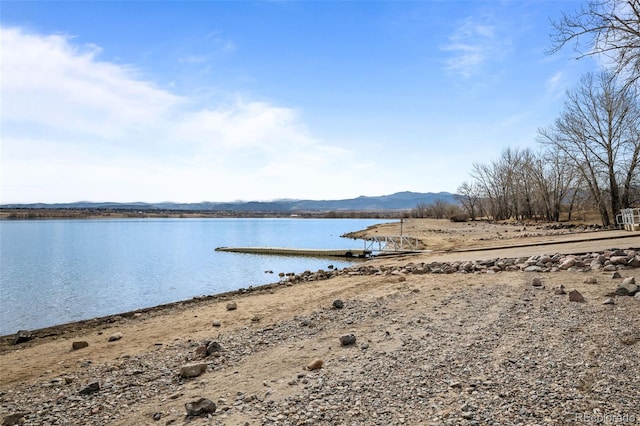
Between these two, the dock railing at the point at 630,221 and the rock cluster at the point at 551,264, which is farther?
the dock railing at the point at 630,221

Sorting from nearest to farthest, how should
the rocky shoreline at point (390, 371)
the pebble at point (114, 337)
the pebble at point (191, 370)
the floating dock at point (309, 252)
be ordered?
the rocky shoreline at point (390, 371) → the pebble at point (191, 370) → the pebble at point (114, 337) → the floating dock at point (309, 252)

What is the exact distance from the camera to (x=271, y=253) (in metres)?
37.3

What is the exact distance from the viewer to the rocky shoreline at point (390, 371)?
4812 millimetres

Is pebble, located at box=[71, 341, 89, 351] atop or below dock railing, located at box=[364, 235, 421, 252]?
below

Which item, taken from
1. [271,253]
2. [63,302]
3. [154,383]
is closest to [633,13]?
[154,383]

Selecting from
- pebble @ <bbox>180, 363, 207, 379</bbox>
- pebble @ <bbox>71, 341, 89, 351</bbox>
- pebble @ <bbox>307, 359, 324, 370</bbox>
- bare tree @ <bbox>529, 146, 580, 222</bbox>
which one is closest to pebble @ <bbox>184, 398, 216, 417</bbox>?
pebble @ <bbox>180, 363, 207, 379</bbox>

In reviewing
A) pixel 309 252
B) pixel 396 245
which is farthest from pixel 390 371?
pixel 309 252

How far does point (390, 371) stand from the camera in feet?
19.8

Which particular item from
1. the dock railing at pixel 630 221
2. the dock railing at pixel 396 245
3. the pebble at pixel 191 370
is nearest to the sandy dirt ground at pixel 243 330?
the pebble at pixel 191 370

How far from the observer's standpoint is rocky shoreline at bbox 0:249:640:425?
4812mm

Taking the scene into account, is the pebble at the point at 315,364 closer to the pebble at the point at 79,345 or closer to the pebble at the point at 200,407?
the pebble at the point at 200,407

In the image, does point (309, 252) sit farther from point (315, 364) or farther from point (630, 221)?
point (315, 364)

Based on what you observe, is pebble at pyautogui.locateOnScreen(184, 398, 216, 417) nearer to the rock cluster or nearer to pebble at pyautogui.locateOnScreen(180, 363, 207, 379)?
pebble at pyautogui.locateOnScreen(180, 363, 207, 379)

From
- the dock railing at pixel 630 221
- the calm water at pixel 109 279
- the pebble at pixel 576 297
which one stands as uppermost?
the dock railing at pixel 630 221
